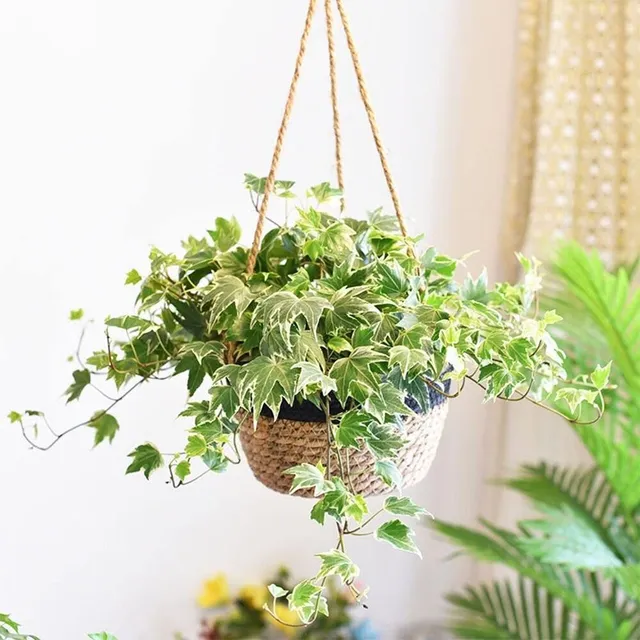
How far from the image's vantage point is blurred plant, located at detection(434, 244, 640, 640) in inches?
47.7

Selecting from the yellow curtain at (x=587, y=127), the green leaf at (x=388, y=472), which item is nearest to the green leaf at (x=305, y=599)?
the green leaf at (x=388, y=472)

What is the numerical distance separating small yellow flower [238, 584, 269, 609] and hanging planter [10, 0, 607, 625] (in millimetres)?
866

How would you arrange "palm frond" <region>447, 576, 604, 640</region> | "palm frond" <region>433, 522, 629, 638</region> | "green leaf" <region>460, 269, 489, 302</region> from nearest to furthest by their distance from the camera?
"green leaf" <region>460, 269, 489, 302</region>, "palm frond" <region>433, 522, 629, 638</region>, "palm frond" <region>447, 576, 604, 640</region>

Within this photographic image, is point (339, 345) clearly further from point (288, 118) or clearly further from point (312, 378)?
point (288, 118)

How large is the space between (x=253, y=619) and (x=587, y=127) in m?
1.18

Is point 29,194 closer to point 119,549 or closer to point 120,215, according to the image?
point 120,215

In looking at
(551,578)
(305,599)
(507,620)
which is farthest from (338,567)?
(507,620)

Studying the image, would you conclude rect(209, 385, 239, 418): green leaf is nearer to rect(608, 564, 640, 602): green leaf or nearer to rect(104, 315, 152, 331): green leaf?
rect(104, 315, 152, 331): green leaf

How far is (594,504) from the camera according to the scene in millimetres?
1499

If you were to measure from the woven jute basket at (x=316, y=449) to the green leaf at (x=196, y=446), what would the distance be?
0.05 metres

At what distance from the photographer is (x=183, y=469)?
30.2 inches

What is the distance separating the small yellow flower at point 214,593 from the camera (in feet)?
5.26

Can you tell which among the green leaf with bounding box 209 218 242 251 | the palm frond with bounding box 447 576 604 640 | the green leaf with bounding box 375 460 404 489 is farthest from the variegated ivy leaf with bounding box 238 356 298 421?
the palm frond with bounding box 447 576 604 640

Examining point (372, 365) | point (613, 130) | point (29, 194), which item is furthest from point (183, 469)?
point (613, 130)
